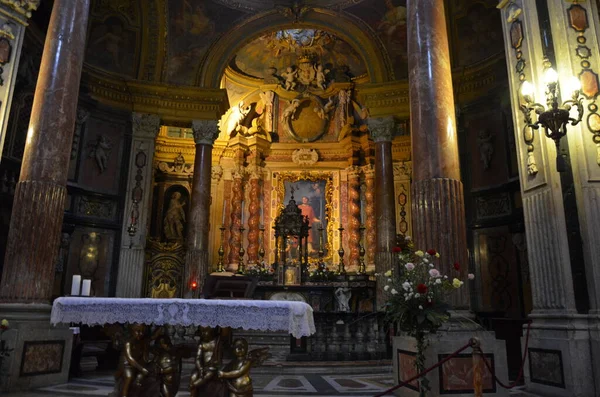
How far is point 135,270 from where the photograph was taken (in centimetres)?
1353

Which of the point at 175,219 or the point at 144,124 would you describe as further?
the point at 175,219

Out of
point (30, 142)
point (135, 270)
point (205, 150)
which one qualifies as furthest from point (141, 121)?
point (30, 142)

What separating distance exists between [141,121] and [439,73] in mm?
9957

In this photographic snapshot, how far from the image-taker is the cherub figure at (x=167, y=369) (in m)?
5.12

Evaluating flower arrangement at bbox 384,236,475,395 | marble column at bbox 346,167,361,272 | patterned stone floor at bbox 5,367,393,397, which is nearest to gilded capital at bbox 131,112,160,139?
marble column at bbox 346,167,361,272

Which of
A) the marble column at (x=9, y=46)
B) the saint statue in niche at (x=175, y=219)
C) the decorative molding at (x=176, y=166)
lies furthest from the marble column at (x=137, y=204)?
the marble column at (x=9, y=46)

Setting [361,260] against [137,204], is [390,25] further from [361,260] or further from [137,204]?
[137,204]

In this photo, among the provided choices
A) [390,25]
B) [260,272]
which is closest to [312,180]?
[260,272]

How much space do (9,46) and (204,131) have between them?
7129mm

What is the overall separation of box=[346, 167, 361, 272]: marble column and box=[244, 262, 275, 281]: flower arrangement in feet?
10.1

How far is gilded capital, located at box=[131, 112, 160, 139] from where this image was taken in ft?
47.7

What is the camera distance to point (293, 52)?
19.8 m

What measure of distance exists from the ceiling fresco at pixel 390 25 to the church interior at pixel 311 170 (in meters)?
0.06

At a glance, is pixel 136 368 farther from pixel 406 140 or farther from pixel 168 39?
pixel 406 140
